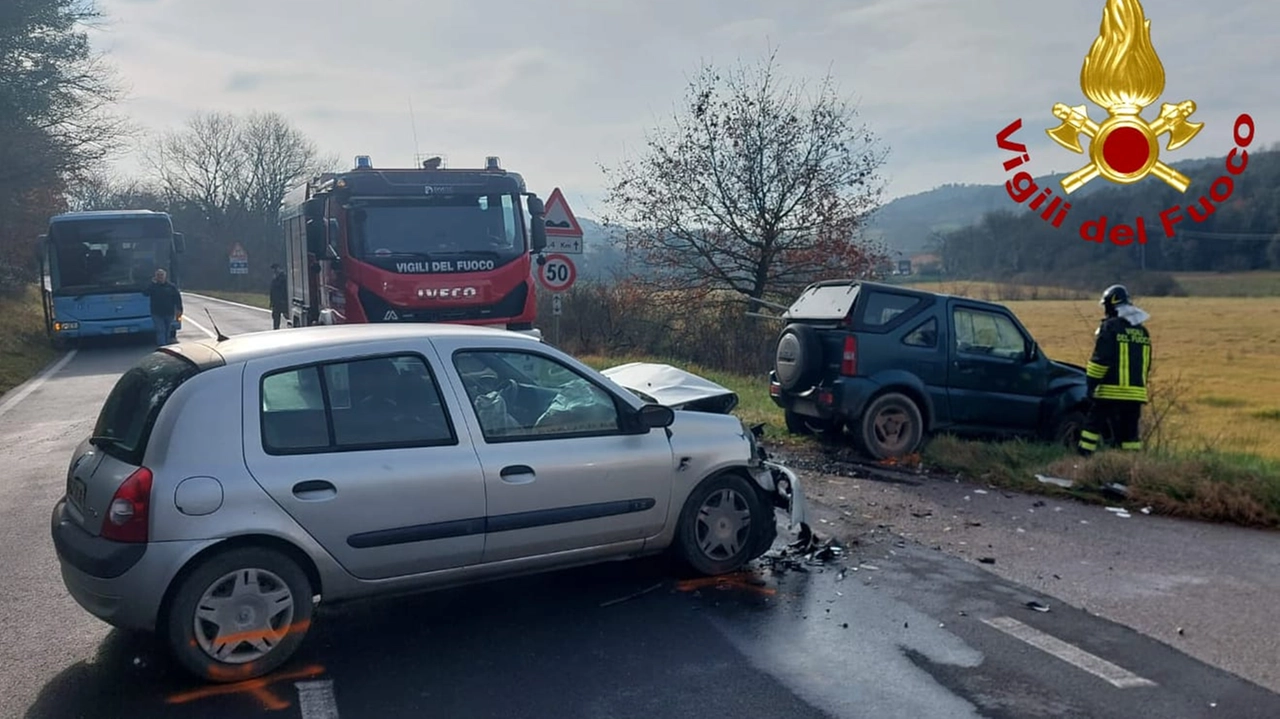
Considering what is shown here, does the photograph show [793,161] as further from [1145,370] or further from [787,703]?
[787,703]

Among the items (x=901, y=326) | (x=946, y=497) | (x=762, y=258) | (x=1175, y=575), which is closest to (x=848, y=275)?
(x=762, y=258)

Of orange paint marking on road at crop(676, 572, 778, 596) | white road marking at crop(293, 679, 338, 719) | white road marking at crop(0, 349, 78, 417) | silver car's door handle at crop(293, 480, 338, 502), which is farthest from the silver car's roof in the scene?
white road marking at crop(0, 349, 78, 417)

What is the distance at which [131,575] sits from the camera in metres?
4.57

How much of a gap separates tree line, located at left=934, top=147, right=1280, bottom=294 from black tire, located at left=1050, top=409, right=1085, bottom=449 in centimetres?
1316

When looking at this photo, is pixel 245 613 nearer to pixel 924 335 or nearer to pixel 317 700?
pixel 317 700

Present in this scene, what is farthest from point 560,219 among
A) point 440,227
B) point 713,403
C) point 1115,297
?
point 713,403

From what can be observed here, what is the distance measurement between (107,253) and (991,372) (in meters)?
20.2

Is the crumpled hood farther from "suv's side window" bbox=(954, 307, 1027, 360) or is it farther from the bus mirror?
the bus mirror

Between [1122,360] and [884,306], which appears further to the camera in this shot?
[884,306]

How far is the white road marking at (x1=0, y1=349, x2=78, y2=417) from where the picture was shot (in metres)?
15.4

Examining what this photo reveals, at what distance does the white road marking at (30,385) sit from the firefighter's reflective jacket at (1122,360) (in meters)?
13.8

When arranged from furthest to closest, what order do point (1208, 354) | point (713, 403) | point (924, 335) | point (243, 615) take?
point (1208, 354) → point (924, 335) → point (713, 403) → point (243, 615)

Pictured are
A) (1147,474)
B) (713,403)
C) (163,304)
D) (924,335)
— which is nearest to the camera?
(713,403)

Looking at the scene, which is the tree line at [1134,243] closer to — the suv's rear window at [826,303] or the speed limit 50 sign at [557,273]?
the speed limit 50 sign at [557,273]
